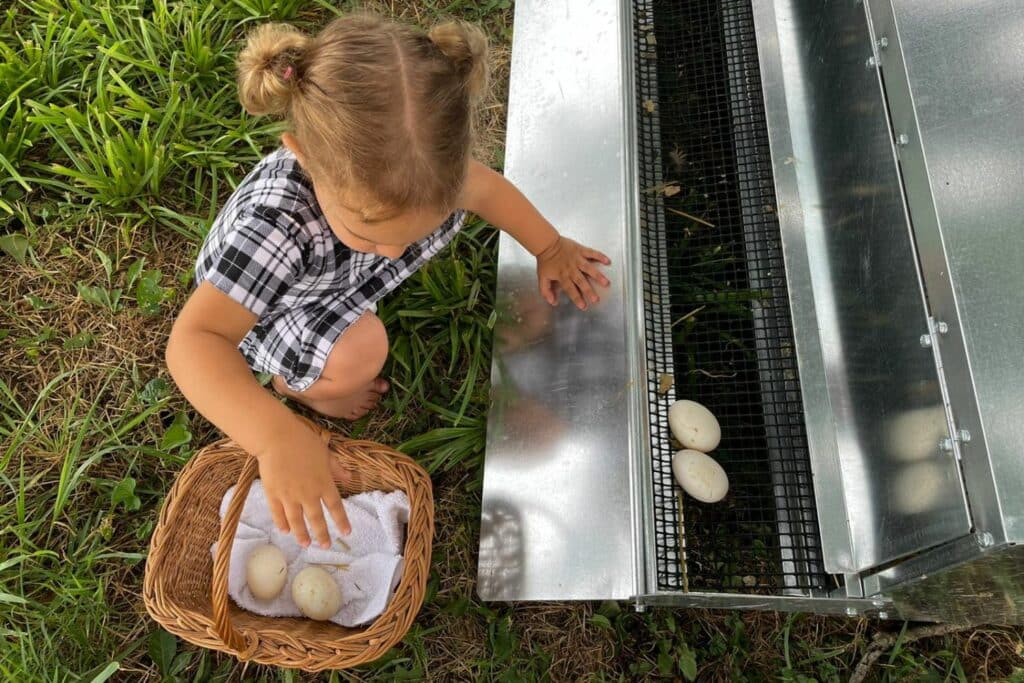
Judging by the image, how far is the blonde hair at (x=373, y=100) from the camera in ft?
3.68

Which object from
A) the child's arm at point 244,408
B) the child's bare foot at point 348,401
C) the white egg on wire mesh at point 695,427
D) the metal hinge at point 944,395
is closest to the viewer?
the metal hinge at point 944,395

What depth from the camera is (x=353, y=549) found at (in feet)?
5.96

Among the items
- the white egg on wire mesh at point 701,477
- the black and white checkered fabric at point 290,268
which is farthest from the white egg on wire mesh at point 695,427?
the black and white checkered fabric at point 290,268

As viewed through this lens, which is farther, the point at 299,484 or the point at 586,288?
the point at 586,288

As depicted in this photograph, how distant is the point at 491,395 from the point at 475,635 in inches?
23.1

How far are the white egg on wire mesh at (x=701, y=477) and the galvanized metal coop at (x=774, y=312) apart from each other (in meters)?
0.06

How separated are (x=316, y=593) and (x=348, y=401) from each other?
482mm

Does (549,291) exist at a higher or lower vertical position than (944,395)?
higher

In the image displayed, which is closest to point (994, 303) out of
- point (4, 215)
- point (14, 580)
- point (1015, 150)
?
point (1015, 150)

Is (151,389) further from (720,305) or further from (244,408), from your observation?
(720,305)

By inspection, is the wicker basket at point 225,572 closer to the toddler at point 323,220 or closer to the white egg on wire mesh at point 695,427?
the toddler at point 323,220

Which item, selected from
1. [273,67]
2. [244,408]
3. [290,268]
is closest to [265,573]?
[244,408]

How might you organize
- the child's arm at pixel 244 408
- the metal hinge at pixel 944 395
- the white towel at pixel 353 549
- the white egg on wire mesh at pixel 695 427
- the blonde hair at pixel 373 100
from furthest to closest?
the white towel at pixel 353 549 < the white egg on wire mesh at pixel 695 427 < the child's arm at pixel 244 408 < the blonde hair at pixel 373 100 < the metal hinge at pixel 944 395

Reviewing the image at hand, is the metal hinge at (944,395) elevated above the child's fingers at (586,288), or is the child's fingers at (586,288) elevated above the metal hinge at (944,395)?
the child's fingers at (586,288)
